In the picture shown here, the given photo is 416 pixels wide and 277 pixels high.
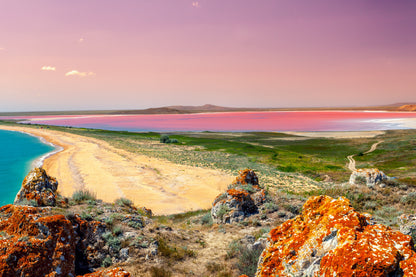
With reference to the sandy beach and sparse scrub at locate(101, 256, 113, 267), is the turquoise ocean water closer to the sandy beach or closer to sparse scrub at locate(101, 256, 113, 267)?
the sandy beach

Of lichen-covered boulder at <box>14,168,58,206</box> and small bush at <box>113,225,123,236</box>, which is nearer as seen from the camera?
small bush at <box>113,225,123,236</box>

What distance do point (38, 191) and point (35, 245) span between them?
16.6ft

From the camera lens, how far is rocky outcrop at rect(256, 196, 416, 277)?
354 cm

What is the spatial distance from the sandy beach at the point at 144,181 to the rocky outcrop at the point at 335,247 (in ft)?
42.8

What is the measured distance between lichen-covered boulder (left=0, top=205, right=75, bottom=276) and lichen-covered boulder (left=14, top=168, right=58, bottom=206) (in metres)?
2.24

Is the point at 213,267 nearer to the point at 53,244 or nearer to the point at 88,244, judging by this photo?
the point at 88,244

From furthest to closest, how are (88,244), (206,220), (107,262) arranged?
(206,220), (88,244), (107,262)

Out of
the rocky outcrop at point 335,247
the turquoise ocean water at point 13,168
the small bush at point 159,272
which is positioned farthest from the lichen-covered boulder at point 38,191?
the turquoise ocean water at point 13,168

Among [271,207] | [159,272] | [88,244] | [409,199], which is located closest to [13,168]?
[88,244]

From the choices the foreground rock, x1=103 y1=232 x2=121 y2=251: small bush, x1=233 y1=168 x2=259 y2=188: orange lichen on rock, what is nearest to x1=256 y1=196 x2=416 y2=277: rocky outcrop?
the foreground rock

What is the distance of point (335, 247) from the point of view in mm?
4059

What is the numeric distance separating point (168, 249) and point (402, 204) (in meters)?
13.9

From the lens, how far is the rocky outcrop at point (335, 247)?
139 inches

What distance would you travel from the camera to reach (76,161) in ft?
116
